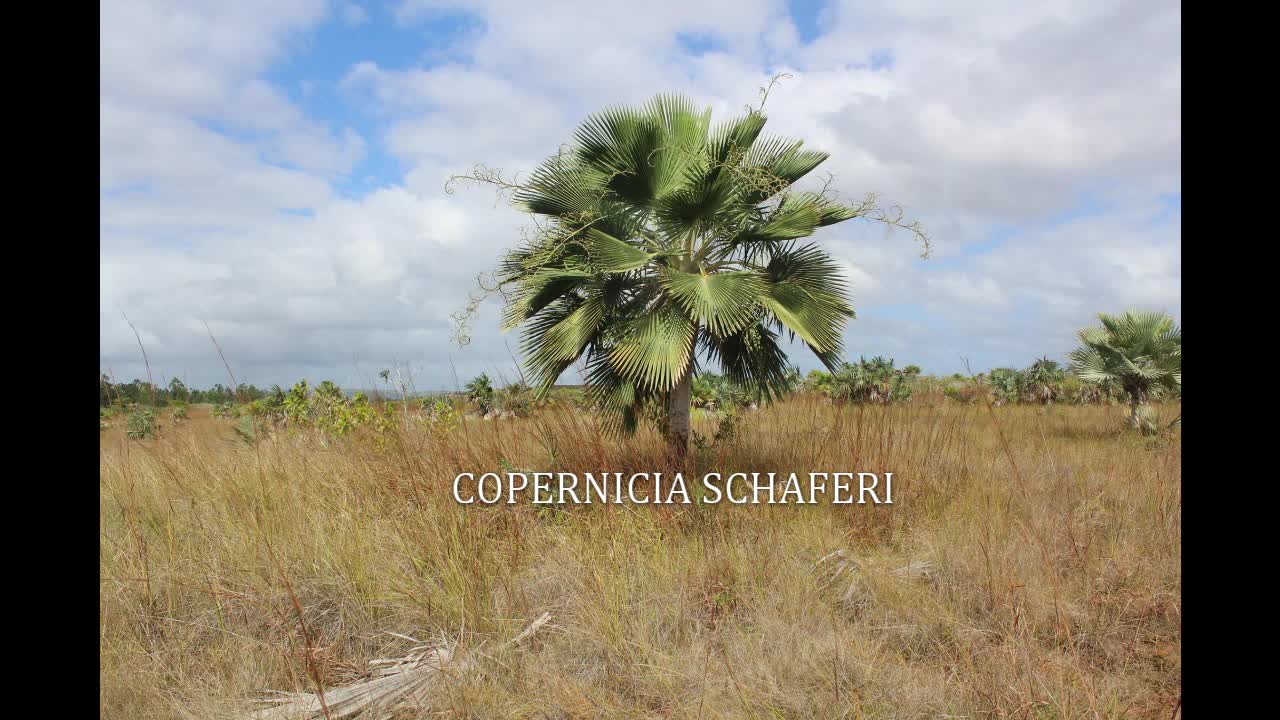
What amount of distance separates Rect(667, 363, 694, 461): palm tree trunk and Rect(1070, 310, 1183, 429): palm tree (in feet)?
31.4

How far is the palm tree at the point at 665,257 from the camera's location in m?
5.55

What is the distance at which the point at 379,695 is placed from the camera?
2893mm

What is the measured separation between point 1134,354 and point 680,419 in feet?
33.2

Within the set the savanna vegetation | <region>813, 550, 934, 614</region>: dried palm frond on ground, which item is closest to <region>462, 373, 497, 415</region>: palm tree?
the savanna vegetation

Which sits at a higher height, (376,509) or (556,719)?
(376,509)

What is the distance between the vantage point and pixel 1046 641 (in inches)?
139

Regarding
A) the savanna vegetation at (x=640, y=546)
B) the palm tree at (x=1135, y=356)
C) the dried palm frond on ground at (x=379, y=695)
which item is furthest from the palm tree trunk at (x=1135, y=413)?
the dried palm frond on ground at (x=379, y=695)

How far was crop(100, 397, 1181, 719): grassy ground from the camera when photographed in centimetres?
291

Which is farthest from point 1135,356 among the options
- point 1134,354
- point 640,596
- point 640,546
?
point 640,596

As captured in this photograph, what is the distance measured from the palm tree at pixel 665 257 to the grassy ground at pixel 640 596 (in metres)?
0.86

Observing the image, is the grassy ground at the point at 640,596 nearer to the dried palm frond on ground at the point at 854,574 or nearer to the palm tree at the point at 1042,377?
the dried palm frond on ground at the point at 854,574
